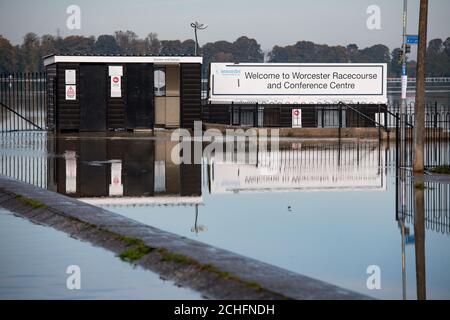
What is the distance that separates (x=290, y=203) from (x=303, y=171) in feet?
23.9

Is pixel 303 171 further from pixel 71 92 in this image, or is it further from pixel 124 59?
pixel 71 92

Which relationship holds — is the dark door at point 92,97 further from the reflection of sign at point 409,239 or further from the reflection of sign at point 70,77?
the reflection of sign at point 409,239

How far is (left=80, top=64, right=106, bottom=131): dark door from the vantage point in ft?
159

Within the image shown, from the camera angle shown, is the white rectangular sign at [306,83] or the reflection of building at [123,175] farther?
the white rectangular sign at [306,83]

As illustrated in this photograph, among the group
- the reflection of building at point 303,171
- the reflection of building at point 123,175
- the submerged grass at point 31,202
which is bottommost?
the reflection of building at point 303,171

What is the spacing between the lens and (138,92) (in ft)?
160

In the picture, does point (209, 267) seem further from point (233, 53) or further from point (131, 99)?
point (233, 53)

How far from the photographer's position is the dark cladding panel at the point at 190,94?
49469 millimetres

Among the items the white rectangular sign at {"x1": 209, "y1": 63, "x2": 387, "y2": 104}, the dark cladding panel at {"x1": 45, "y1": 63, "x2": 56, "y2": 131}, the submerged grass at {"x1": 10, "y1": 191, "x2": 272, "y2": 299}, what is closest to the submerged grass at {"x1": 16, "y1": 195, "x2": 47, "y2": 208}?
the submerged grass at {"x1": 10, "y1": 191, "x2": 272, "y2": 299}

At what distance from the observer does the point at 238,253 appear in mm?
14172

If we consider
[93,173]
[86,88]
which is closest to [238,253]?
[93,173]

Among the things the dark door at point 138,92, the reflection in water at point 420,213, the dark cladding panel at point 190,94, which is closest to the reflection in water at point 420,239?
the reflection in water at point 420,213

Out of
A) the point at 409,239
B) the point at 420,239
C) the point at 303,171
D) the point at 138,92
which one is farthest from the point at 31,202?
the point at 138,92

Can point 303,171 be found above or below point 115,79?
below
